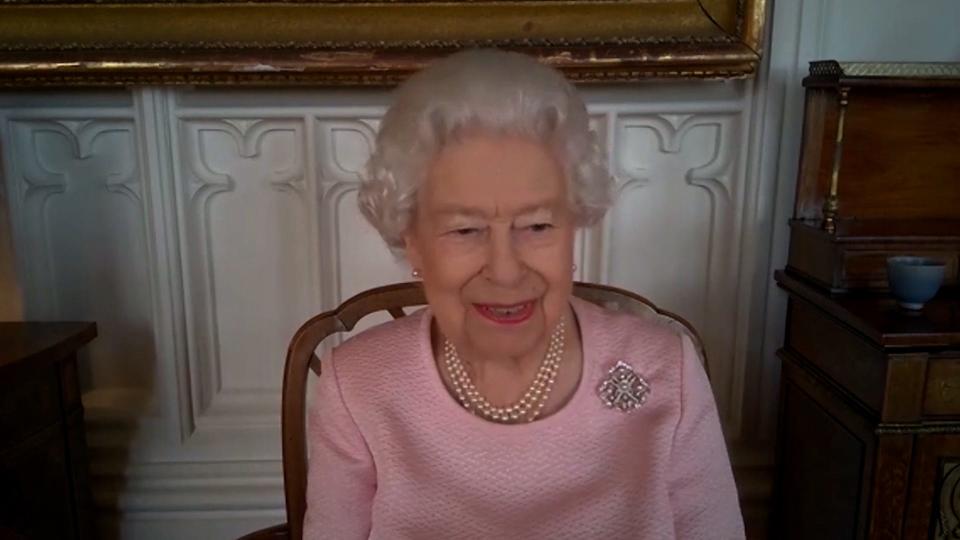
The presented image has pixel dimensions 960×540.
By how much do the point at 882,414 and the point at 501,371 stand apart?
0.67 m

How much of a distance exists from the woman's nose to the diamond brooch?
23cm

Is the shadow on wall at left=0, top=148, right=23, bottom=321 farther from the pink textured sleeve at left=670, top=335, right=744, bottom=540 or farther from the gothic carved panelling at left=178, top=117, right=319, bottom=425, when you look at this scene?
the pink textured sleeve at left=670, top=335, right=744, bottom=540

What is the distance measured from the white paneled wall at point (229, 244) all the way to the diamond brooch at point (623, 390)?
2.30ft

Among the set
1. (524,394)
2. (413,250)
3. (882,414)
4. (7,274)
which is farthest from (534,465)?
(7,274)

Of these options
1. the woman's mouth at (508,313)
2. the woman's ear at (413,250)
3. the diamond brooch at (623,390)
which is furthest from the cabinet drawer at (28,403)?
the diamond brooch at (623,390)

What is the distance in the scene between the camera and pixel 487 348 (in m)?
0.99

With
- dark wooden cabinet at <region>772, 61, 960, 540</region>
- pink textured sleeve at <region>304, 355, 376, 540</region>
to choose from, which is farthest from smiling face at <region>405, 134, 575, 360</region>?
dark wooden cabinet at <region>772, 61, 960, 540</region>

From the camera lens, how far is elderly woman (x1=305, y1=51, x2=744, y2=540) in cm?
95

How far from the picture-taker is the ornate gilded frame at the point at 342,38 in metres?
1.54

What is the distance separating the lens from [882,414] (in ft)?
4.18

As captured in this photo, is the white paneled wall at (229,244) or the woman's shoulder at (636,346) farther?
the white paneled wall at (229,244)

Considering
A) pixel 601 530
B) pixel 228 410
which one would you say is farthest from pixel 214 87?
pixel 601 530

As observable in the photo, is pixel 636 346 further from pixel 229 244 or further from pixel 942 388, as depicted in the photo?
pixel 229 244

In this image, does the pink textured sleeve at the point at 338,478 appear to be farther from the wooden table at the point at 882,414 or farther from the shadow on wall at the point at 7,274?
the shadow on wall at the point at 7,274
